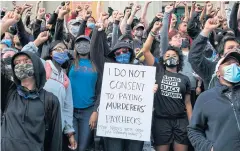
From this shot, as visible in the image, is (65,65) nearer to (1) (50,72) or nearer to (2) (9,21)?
(1) (50,72)

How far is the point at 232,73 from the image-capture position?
Result: 418cm

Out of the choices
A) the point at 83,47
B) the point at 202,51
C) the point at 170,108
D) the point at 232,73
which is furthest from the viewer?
the point at 83,47

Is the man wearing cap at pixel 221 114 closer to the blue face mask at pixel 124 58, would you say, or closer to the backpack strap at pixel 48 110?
the backpack strap at pixel 48 110

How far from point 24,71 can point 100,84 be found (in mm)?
2104

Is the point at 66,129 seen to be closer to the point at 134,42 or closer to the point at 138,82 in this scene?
the point at 138,82

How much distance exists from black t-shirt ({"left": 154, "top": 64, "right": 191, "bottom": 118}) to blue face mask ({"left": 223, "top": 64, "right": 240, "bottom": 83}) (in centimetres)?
195

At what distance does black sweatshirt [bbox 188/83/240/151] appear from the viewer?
3.99m

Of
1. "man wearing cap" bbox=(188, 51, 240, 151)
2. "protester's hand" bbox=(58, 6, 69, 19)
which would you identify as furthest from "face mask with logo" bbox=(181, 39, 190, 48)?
"man wearing cap" bbox=(188, 51, 240, 151)

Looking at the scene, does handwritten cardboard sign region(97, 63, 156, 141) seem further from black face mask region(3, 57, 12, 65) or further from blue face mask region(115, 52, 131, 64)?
black face mask region(3, 57, 12, 65)

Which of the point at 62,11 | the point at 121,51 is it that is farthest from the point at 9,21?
the point at 62,11

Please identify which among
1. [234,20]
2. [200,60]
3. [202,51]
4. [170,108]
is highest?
[234,20]

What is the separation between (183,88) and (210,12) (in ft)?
6.00

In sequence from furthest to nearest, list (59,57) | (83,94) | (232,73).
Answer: (83,94) → (59,57) → (232,73)

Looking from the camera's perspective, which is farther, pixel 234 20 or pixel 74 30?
pixel 74 30
